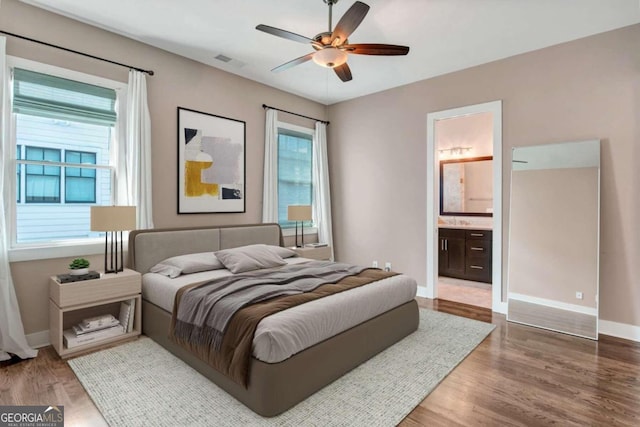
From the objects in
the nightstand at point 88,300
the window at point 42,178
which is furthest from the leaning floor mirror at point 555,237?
the window at point 42,178

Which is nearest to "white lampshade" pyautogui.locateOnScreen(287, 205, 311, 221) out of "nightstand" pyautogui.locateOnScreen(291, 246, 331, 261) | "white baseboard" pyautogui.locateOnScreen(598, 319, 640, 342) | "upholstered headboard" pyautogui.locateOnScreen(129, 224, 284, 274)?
"upholstered headboard" pyautogui.locateOnScreen(129, 224, 284, 274)

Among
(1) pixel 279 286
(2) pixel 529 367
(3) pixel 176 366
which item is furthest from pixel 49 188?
(2) pixel 529 367

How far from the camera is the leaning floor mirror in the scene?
3455 millimetres

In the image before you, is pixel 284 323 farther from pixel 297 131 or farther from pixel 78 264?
pixel 297 131

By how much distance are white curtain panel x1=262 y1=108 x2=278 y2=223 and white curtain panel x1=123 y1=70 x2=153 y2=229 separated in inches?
64.9

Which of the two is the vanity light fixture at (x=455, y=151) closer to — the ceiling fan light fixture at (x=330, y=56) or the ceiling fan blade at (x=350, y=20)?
the ceiling fan light fixture at (x=330, y=56)

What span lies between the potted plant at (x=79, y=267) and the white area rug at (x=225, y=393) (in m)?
0.73

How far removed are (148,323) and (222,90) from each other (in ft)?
9.95

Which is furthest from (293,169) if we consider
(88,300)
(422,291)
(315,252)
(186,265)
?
(88,300)

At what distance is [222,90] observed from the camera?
449cm

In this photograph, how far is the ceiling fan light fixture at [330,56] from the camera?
8.92 feet

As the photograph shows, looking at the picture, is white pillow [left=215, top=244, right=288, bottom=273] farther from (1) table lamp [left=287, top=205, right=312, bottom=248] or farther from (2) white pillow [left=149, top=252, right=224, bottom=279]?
(1) table lamp [left=287, top=205, right=312, bottom=248]

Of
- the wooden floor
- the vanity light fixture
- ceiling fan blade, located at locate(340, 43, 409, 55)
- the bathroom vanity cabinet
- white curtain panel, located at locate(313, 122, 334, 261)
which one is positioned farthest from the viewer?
the vanity light fixture

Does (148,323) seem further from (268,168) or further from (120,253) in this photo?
(268,168)
